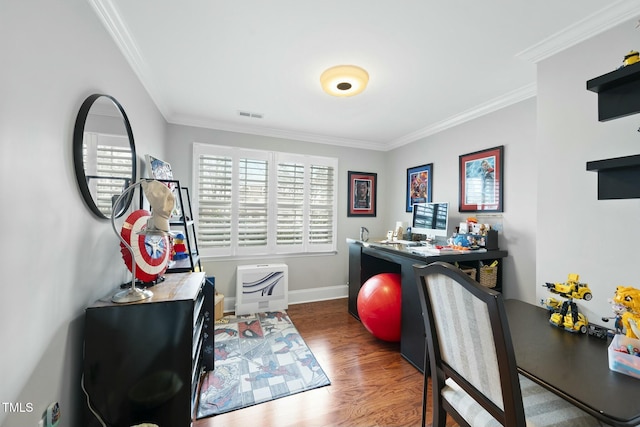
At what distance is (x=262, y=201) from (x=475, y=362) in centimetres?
302

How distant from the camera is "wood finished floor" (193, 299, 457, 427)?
161 cm

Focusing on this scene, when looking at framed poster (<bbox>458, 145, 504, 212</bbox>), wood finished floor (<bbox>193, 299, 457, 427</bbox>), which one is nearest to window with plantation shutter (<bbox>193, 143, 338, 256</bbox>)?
wood finished floor (<bbox>193, 299, 457, 427</bbox>)

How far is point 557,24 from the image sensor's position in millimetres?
Answer: 1519

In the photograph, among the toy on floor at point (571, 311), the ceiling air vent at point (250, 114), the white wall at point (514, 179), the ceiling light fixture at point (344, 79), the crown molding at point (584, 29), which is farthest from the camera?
the ceiling air vent at point (250, 114)

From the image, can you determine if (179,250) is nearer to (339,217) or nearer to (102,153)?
(102,153)

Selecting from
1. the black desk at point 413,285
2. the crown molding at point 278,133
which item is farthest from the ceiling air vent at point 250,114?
the black desk at point 413,285

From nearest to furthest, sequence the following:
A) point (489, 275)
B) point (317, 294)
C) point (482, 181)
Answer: point (489, 275)
point (482, 181)
point (317, 294)

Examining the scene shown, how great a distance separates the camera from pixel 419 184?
355cm

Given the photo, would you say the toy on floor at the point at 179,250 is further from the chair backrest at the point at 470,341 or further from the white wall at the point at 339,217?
the chair backrest at the point at 470,341

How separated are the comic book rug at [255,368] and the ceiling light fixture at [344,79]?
7.82ft

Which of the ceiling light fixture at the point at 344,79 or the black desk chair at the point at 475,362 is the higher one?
the ceiling light fixture at the point at 344,79

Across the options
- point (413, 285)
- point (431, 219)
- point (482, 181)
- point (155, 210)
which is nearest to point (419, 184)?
point (431, 219)

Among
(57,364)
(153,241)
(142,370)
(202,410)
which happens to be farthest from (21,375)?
(202,410)

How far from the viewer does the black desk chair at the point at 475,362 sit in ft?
2.65
